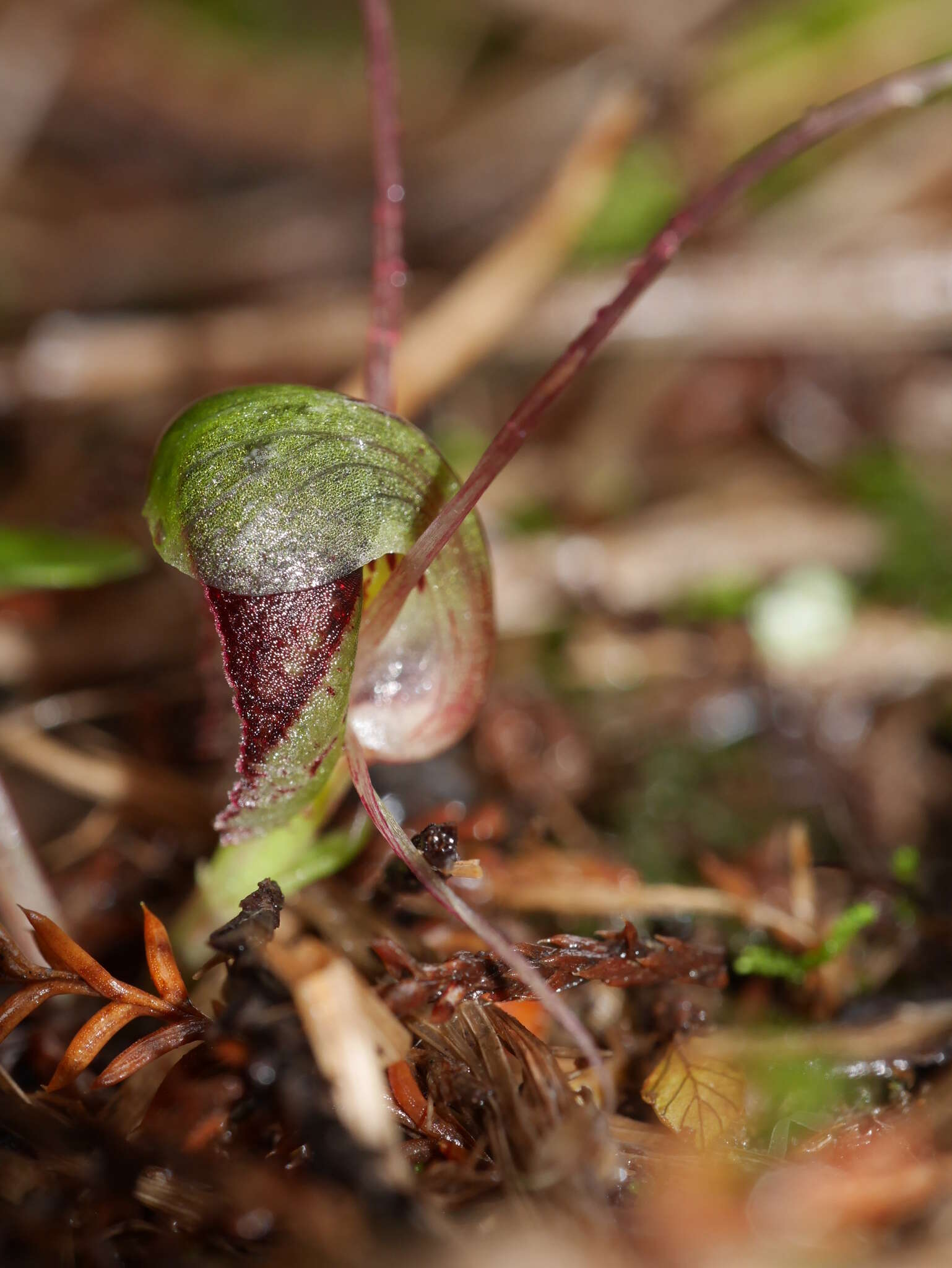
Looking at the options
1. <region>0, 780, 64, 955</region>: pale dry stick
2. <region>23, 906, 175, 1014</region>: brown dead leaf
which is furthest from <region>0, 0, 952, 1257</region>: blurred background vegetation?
<region>23, 906, 175, 1014</region>: brown dead leaf

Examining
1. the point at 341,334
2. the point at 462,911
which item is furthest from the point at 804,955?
the point at 341,334

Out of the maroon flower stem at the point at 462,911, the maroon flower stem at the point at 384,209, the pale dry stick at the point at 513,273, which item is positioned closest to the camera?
the maroon flower stem at the point at 462,911

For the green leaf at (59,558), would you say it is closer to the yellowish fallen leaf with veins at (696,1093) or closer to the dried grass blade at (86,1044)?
the dried grass blade at (86,1044)

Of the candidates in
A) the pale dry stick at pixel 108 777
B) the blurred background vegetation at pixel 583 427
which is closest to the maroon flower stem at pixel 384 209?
the blurred background vegetation at pixel 583 427

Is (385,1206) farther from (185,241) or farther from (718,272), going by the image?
(185,241)

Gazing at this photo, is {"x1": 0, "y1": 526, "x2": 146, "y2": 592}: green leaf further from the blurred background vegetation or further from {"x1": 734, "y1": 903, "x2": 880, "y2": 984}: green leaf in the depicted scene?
{"x1": 734, "y1": 903, "x2": 880, "y2": 984}: green leaf

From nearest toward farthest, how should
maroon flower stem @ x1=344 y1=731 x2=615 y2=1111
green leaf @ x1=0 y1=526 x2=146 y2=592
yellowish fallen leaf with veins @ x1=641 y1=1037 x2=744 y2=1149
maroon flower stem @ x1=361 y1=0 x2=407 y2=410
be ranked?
maroon flower stem @ x1=344 y1=731 x2=615 y2=1111 → yellowish fallen leaf with veins @ x1=641 y1=1037 x2=744 y2=1149 → maroon flower stem @ x1=361 y1=0 x2=407 y2=410 → green leaf @ x1=0 y1=526 x2=146 y2=592

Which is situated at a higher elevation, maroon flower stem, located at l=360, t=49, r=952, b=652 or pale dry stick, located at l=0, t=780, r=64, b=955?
maroon flower stem, located at l=360, t=49, r=952, b=652
